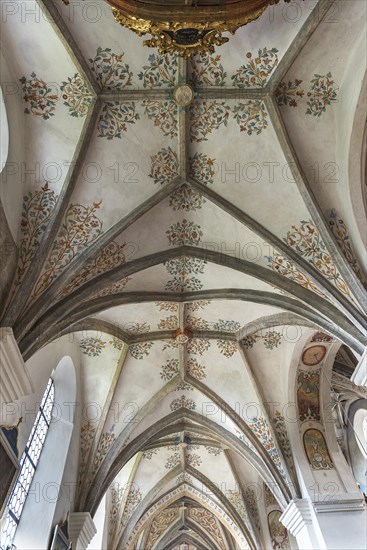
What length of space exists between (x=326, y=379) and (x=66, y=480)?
578 cm

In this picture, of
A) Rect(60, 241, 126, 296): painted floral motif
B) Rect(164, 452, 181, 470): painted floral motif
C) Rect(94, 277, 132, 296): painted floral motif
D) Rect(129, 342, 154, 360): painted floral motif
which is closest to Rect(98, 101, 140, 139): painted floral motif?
Rect(60, 241, 126, 296): painted floral motif

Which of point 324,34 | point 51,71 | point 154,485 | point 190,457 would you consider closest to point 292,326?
point 324,34

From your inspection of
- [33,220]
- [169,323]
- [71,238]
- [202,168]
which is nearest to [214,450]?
[169,323]

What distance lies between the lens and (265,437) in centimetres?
989

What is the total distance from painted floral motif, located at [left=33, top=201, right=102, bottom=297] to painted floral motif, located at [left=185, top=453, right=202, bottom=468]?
9.51 meters

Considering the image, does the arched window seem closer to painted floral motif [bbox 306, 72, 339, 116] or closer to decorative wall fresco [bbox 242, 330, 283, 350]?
decorative wall fresco [bbox 242, 330, 283, 350]

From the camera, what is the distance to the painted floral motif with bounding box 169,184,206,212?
7.52 m

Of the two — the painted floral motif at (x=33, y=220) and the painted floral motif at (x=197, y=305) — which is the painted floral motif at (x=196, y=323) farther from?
the painted floral motif at (x=33, y=220)

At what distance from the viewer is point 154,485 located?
1462 centimetres

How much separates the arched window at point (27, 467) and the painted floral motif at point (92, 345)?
96 cm

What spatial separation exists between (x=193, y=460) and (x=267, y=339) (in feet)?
22.1

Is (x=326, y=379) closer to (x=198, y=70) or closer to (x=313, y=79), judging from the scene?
(x=313, y=79)

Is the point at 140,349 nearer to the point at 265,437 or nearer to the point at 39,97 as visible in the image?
the point at 265,437

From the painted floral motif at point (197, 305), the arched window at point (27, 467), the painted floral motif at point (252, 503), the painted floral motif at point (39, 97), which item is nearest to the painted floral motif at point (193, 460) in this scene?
the painted floral motif at point (252, 503)
